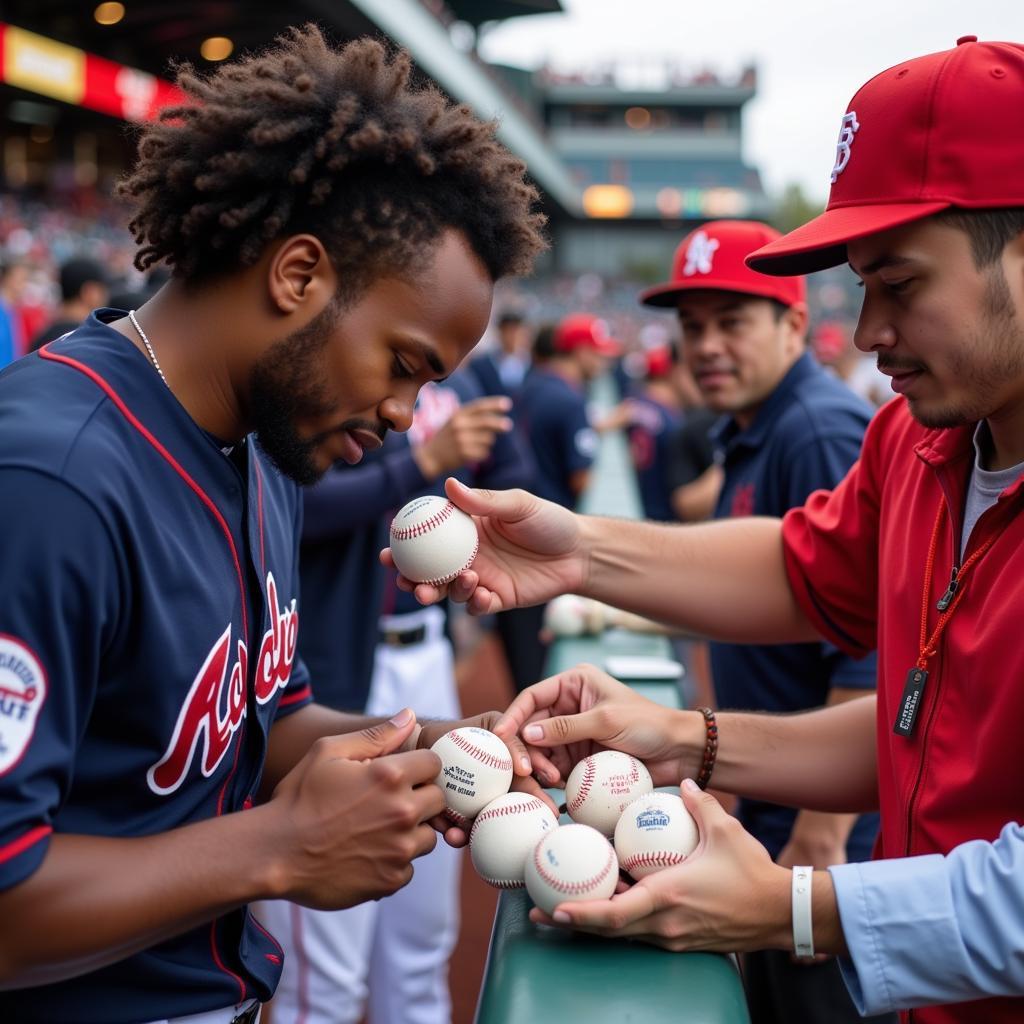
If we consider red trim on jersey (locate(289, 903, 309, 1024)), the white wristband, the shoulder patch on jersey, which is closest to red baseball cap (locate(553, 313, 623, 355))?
red trim on jersey (locate(289, 903, 309, 1024))

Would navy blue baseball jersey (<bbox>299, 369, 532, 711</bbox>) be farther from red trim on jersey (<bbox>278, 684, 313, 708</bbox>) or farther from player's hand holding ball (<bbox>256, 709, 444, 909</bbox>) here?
player's hand holding ball (<bbox>256, 709, 444, 909</bbox>)

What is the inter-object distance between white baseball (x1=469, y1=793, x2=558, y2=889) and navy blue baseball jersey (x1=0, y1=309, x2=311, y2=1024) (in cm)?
37

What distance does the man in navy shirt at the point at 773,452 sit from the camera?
268 centimetres

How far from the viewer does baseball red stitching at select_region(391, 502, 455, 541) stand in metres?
2.05

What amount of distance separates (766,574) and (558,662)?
1092mm

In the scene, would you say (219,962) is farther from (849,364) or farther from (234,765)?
(849,364)

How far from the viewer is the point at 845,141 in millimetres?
1790

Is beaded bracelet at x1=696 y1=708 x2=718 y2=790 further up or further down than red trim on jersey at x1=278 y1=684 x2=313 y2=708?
further down

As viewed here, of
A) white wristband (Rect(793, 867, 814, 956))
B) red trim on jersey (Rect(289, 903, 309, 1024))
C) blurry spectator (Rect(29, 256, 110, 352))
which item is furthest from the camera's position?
blurry spectator (Rect(29, 256, 110, 352))

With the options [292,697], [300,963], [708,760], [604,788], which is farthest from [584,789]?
[300,963]

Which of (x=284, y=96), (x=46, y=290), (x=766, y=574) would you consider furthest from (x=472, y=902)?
(x=46, y=290)

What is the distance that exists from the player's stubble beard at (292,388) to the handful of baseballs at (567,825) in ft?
1.86

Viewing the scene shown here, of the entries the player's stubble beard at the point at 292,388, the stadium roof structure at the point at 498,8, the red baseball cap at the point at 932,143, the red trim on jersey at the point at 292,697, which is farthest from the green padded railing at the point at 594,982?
the stadium roof structure at the point at 498,8

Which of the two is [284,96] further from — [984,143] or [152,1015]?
[152,1015]
